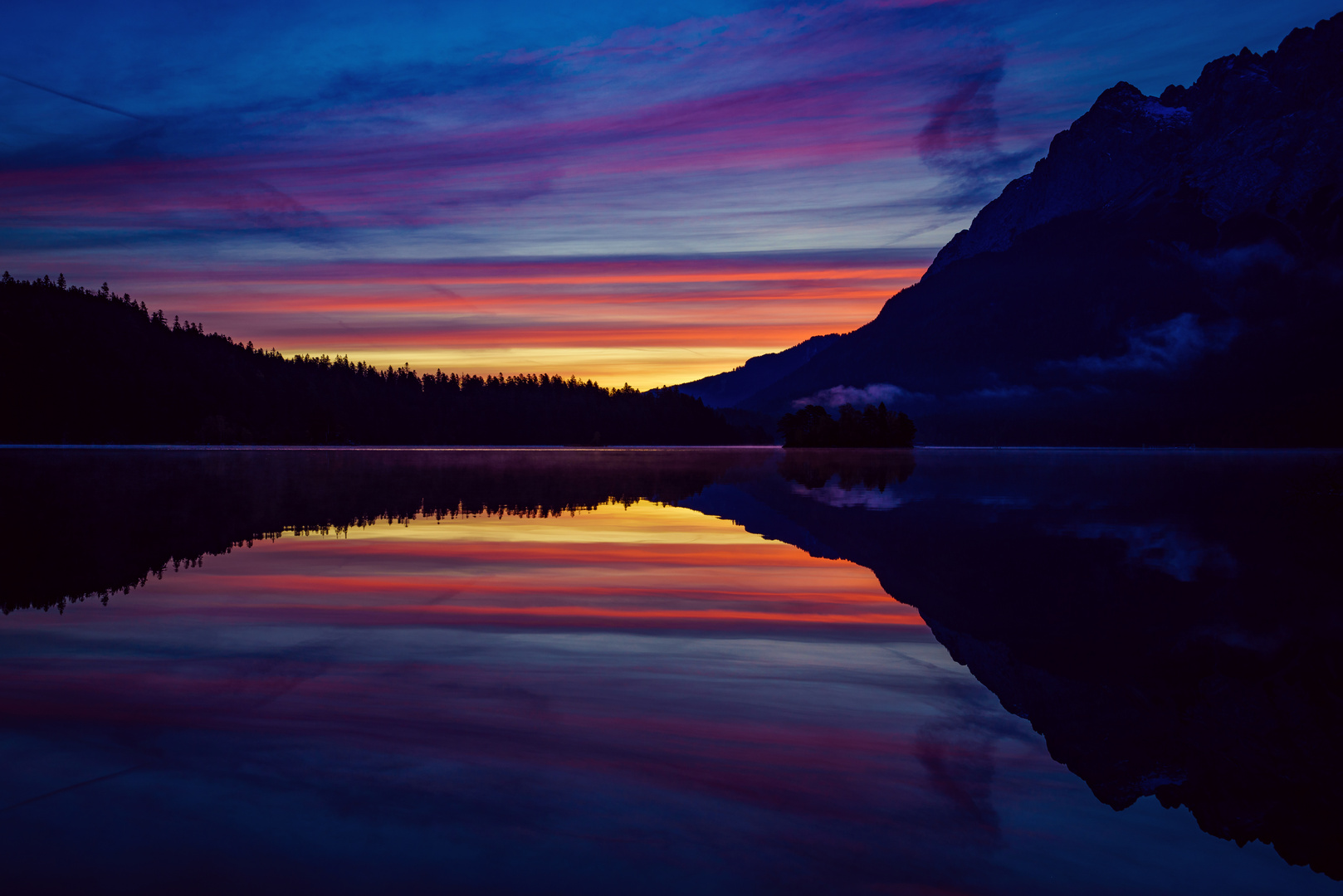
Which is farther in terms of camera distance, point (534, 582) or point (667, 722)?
point (534, 582)

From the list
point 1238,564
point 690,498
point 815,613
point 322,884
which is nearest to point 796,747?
point 322,884

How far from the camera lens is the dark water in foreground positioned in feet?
19.1

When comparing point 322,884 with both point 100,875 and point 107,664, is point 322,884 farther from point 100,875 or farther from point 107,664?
point 107,664

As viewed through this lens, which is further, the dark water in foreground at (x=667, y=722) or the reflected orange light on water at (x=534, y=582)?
the reflected orange light on water at (x=534, y=582)

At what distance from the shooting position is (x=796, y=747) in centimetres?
780

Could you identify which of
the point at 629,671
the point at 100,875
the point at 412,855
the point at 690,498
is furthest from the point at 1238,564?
the point at 690,498

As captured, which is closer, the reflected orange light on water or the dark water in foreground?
the dark water in foreground

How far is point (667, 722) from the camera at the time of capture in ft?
27.8

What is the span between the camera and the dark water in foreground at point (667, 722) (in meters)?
5.81

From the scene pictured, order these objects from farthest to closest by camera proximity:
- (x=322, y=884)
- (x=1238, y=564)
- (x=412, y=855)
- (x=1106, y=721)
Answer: (x=1238, y=564), (x=1106, y=721), (x=412, y=855), (x=322, y=884)

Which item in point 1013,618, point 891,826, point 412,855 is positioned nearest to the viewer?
point 412,855

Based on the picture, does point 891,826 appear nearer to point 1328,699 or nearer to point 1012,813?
point 1012,813

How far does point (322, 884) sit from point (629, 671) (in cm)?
526

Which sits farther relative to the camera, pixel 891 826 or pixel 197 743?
pixel 197 743
